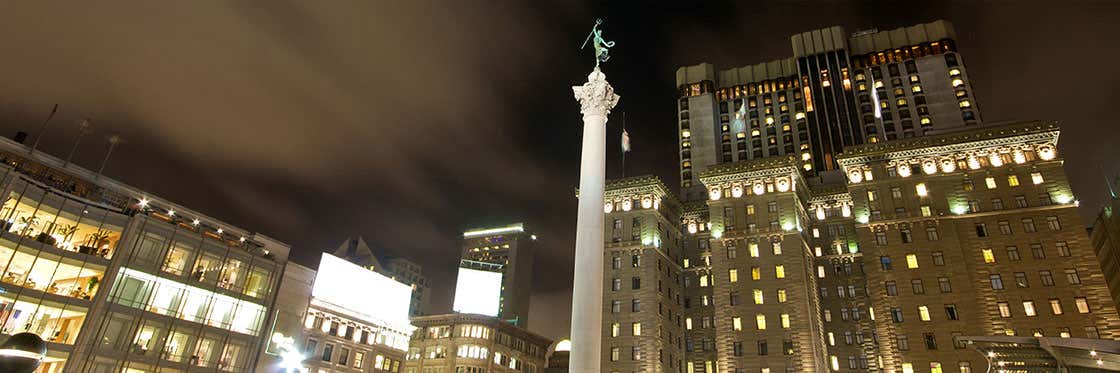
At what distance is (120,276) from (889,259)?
85130mm

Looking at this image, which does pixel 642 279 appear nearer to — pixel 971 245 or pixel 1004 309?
pixel 971 245

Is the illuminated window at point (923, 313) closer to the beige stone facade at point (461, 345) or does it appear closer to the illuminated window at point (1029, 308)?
the illuminated window at point (1029, 308)

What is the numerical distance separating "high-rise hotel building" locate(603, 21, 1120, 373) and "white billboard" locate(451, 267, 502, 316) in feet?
94.0

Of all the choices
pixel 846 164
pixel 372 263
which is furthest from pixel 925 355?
pixel 372 263

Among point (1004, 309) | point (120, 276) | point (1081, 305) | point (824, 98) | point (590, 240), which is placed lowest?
point (590, 240)

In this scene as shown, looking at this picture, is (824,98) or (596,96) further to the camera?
(824,98)

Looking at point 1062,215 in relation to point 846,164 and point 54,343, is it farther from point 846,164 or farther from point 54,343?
point 54,343

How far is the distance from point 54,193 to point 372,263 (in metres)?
112

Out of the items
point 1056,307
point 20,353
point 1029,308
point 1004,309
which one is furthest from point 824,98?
point 20,353

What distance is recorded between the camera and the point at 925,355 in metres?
70.9

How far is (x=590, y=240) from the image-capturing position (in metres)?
33.1

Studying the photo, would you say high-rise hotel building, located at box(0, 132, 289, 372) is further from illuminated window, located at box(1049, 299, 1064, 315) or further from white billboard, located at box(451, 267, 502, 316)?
illuminated window, located at box(1049, 299, 1064, 315)

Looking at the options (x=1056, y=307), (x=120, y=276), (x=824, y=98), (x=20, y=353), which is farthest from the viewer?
(x=824, y=98)

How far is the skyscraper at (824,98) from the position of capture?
5271 inches
